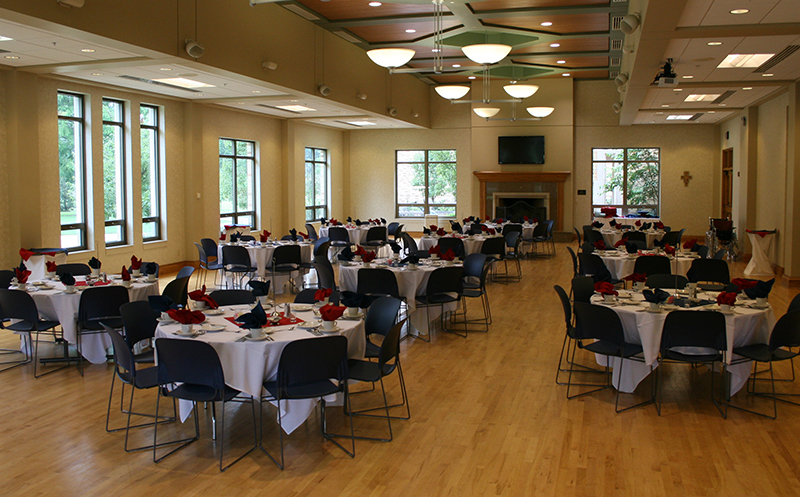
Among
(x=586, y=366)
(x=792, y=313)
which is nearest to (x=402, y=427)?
(x=586, y=366)

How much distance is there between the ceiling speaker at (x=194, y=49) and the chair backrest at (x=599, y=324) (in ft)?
19.3

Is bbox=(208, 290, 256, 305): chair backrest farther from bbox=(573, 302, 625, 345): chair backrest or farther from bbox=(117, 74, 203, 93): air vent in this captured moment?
bbox=(117, 74, 203, 93): air vent

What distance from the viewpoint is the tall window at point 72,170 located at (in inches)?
452

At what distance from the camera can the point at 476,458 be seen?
15.5 ft

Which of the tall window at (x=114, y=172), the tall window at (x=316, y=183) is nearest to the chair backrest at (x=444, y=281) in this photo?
the tall window at (x=114, y=172)

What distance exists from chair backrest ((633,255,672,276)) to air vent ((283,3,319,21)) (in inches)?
276

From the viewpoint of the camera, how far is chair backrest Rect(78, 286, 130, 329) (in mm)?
6637

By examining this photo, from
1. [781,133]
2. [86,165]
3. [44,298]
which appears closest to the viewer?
[44,298]

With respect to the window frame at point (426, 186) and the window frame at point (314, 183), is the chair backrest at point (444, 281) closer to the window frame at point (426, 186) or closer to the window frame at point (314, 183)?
the window frame at point (314, 183)

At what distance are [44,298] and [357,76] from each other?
9337 mm

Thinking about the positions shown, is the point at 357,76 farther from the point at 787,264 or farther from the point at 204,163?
the point at 787,264

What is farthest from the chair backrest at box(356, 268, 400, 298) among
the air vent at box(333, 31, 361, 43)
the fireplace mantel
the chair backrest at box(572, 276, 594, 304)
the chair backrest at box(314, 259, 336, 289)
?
the fireplace mantel

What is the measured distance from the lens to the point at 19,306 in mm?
6645

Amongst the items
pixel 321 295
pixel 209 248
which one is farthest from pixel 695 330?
pixel 209 248
